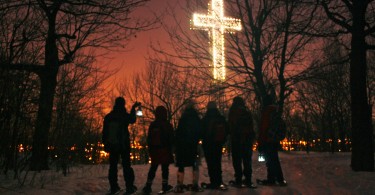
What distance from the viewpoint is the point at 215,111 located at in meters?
7.90

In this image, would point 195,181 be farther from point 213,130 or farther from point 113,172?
point 113,172

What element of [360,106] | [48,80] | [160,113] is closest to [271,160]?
[160,113]

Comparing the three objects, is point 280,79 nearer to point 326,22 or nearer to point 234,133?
point 326,22

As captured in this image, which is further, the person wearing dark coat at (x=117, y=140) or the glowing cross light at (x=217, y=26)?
the glowing cross light at (x=217, y=26)

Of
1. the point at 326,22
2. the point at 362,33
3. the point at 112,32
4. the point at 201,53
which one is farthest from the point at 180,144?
the point at 201,53

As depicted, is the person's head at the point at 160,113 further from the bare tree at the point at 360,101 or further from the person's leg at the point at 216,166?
the bare tree at the point at 360,101

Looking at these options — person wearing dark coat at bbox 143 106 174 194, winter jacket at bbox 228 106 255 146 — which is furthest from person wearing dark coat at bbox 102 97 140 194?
winter jacket at bbox 228 106 255 146

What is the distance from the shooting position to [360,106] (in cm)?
1095

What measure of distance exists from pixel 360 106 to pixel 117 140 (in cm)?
720

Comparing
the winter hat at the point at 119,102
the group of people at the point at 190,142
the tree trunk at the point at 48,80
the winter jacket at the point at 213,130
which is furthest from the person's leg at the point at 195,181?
the tree trunk at the point at 48,80

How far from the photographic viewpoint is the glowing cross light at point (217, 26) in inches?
663

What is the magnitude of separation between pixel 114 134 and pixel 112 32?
18.6 ft

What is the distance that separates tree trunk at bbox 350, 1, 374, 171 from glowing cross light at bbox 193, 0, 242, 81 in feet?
21.5

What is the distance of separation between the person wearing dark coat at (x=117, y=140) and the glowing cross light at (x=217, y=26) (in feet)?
32.8
